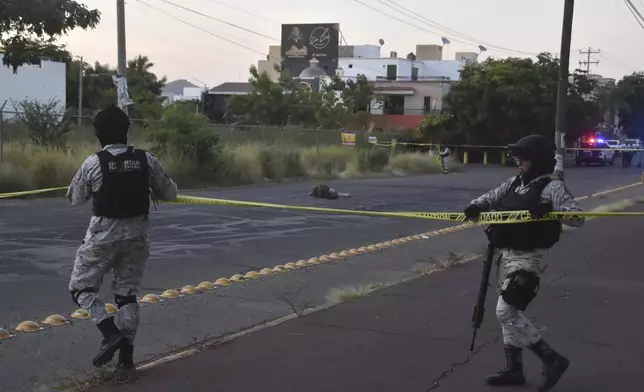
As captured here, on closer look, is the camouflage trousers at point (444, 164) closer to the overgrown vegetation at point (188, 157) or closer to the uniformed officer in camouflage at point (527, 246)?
the overgrown vegetation at point (188, 157)

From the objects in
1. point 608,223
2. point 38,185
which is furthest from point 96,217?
point 38,185

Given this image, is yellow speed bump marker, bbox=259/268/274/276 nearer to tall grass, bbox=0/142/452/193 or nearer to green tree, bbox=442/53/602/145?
tall grass, bbox=0/142/452/193

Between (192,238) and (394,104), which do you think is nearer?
(192,238)

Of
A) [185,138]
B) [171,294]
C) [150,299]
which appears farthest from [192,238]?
[185,138]

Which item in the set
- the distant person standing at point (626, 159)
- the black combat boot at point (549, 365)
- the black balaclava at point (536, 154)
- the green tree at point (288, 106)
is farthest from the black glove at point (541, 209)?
the green tree at point (288, 106)

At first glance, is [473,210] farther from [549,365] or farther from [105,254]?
[105,254]

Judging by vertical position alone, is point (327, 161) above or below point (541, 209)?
below

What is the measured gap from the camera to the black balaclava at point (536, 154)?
16.4ft

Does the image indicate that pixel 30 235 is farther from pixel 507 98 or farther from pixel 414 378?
pixel 507 98

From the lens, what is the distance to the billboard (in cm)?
9569

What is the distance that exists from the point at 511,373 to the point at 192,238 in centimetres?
837

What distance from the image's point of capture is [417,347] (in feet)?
19.7

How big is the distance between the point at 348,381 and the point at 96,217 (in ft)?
6.50

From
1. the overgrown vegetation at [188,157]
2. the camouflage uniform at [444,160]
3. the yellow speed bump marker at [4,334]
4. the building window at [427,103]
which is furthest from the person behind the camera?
the building window at [427,103]
